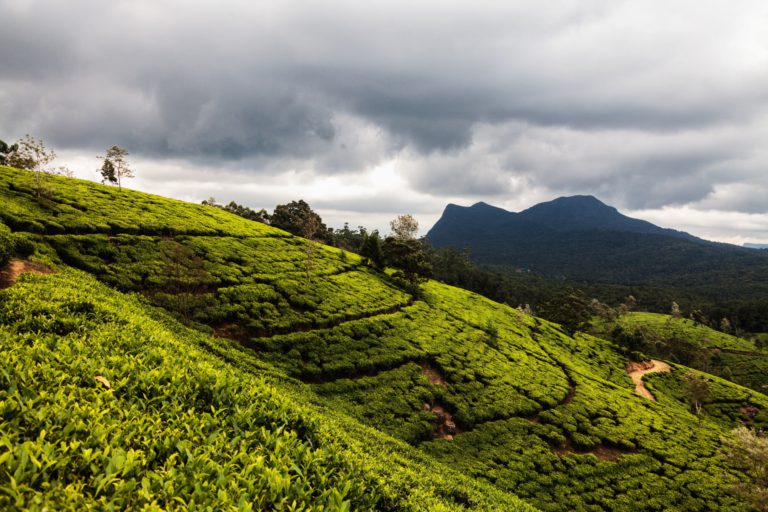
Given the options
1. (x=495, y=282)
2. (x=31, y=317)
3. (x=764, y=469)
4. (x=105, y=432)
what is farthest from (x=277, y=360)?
(x=495, y=282)

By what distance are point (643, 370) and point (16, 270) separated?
79.9 meters

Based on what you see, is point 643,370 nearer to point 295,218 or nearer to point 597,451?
point 597,451

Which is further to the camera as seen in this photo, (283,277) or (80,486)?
(283,277)

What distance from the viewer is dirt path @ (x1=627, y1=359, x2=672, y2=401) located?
5055 cm

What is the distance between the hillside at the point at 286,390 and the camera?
5.48 m

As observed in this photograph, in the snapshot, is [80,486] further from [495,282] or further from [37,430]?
[495,282]

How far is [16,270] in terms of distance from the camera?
62.0 ft

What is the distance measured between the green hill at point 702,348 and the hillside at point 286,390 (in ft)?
88.2

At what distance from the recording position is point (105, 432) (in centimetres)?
525

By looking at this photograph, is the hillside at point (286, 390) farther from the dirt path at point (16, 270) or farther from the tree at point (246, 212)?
the tree at point (246, 212)

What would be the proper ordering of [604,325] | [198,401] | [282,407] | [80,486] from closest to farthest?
[80,486], [198,401], [282,407], [604,325]

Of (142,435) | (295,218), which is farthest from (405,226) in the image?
(142,435)

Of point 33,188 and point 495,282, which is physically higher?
point 33,188

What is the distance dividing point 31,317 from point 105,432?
22.0 ft
